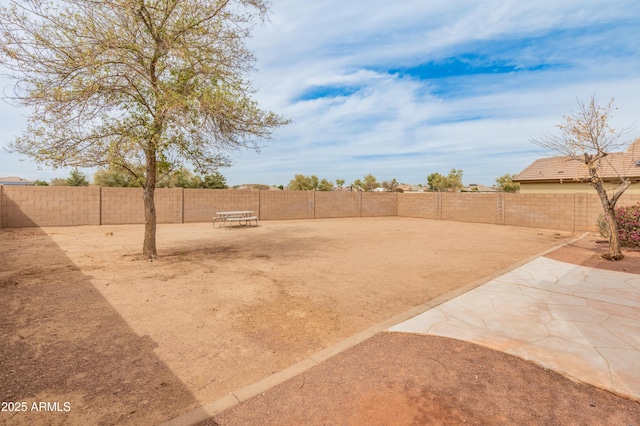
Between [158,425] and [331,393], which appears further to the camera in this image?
[331,393]

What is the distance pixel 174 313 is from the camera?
396cm

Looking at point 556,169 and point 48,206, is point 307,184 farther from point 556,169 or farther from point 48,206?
point 48,206

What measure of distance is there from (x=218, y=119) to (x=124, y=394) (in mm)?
5595

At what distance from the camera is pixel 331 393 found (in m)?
2.35

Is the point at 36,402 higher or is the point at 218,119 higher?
the point at 218,119

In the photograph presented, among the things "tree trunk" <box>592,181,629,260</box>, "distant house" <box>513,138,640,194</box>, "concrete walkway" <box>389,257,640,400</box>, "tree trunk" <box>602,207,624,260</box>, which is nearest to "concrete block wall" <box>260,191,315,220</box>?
"concrete walkway" <box>389,257,640,400</box>

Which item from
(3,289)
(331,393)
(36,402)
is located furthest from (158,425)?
(3,289)

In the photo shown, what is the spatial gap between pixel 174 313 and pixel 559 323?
16.0 ft

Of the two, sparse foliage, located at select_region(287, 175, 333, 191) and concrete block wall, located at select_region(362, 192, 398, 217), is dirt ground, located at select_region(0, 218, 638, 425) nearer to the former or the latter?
concrete block wall, located at select_region(362, 192, 398, 217)

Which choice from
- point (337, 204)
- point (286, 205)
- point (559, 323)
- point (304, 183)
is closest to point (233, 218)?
point (286, 205)

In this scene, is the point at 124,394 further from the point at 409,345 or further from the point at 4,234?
the point at 4,234

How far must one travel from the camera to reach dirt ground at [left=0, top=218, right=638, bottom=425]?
237cm

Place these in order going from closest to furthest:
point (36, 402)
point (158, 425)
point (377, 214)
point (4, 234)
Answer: point (158, 425) → point (36, 402) → point (4, 234) → point (377, 214)

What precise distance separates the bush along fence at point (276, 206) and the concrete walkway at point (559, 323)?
10317 mm
